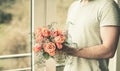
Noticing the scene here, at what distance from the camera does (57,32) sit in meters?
1.42

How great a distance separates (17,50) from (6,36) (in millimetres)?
142

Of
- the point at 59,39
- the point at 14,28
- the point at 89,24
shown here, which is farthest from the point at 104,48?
the point at 14,28

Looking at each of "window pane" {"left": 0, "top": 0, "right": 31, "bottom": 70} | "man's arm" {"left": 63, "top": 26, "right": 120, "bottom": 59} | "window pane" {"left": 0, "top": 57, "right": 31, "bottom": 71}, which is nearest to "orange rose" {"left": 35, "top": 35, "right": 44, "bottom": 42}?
"man's arm" {"left": 63, "top": 26, "right": 120, "bottom": 59}

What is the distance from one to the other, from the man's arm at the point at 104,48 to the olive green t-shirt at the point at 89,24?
37 millimetres

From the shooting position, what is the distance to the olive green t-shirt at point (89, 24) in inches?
56.4

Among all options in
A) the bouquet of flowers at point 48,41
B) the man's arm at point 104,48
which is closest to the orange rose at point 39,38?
the bouquet of flowers at point 48,41

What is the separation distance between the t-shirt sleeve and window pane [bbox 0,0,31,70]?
615 millimetres

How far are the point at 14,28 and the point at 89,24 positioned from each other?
614 millimetres

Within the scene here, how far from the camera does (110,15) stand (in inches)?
55.7

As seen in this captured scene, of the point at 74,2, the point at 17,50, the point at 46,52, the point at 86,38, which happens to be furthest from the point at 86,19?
the point at 17,50

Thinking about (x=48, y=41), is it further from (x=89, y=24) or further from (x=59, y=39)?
(x=89, y=24)

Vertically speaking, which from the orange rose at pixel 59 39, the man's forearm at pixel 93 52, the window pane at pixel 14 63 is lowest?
the window pane at pixel 14 63

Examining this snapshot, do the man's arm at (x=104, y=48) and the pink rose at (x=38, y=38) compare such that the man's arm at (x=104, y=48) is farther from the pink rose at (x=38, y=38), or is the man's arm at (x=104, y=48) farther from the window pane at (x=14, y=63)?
the window pane at (x=14, y=63)

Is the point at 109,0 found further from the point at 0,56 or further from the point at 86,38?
the point at 0,56
